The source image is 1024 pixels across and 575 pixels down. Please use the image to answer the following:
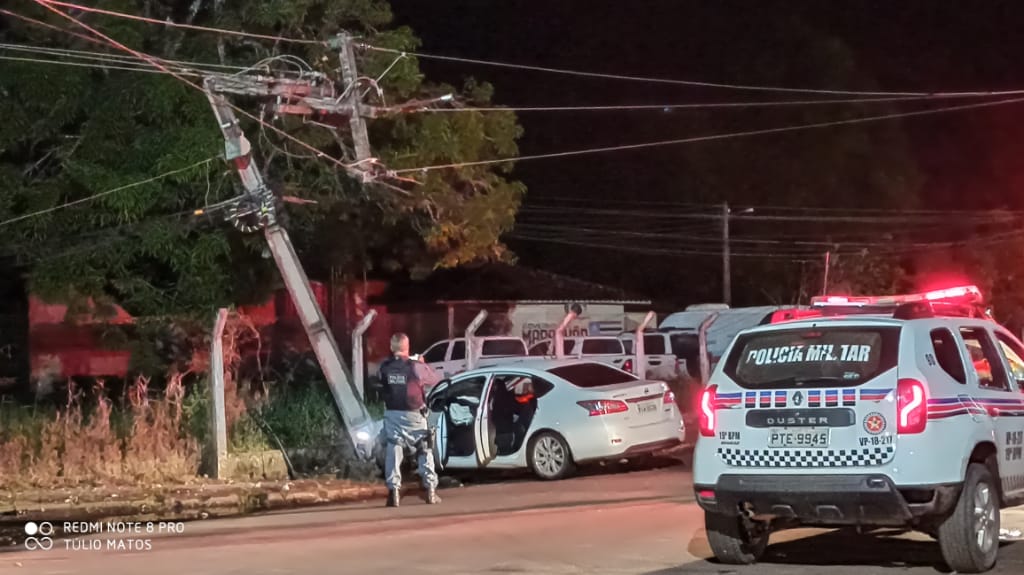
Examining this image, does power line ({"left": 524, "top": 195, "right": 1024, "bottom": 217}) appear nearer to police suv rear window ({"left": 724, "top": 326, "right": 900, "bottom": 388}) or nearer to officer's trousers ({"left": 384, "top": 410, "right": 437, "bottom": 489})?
officer's trousers ({"left": 384, "top": 410, "right": 437, "bottom": 489})

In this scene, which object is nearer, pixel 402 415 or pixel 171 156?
pixel 402 415

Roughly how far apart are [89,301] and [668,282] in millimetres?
33601

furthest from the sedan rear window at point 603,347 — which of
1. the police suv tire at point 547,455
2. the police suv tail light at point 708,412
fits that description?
the police suv tail light at point 708,412

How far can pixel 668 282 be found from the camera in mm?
50688

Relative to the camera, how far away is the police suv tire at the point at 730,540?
9156 mm

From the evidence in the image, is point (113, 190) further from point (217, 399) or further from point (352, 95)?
point (217, 399)

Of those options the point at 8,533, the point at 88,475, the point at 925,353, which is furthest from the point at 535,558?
the point at 88,475

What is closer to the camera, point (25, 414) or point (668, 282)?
point (25, 414)

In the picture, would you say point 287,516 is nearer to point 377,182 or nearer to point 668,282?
point 377,182

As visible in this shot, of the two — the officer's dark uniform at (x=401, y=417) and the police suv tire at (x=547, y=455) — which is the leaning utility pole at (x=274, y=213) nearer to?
the police suv tire at (x=547, y=455)

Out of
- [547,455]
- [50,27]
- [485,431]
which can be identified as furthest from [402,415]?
[50,27]

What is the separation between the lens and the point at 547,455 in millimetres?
15727

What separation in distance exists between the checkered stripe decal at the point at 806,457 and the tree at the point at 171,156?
9.98m

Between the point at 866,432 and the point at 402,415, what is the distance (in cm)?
597
